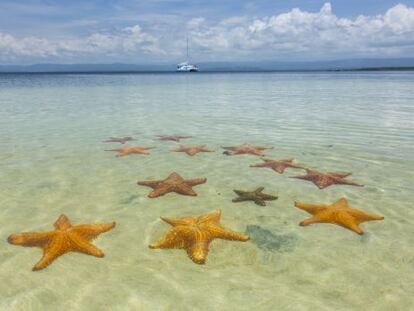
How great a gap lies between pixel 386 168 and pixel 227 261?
5453 millimetres

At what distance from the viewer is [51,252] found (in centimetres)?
436

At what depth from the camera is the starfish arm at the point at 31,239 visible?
15.1ft

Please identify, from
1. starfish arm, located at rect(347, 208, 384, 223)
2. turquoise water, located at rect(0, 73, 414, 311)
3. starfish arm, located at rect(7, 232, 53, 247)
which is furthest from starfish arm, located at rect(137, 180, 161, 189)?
starfish arm, located at rect(347, 208, 384, 223)

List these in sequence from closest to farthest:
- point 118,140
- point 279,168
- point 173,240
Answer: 1. point 173,240
2. point 279,168
3. point 118,140

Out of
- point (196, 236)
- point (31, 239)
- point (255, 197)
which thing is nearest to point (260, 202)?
point (255, 197)

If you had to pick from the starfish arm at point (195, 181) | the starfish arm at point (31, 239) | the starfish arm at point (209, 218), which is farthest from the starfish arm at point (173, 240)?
the starfish arm at point (195, 181)

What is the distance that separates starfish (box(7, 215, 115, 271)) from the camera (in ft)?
14.3

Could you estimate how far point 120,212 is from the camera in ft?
19.7

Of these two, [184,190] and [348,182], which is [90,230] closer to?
[184,190]

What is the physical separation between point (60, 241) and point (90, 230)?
1.70ft

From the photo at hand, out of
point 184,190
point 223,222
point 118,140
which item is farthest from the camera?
point 118,140

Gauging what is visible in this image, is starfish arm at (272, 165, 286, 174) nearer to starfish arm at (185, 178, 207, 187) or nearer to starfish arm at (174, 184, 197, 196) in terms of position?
starfish arm at (185, 178, 207, 187)

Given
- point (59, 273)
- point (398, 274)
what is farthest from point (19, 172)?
point (398, 274)

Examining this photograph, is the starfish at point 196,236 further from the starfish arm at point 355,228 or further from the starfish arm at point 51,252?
the starfish arm at point 355,228
